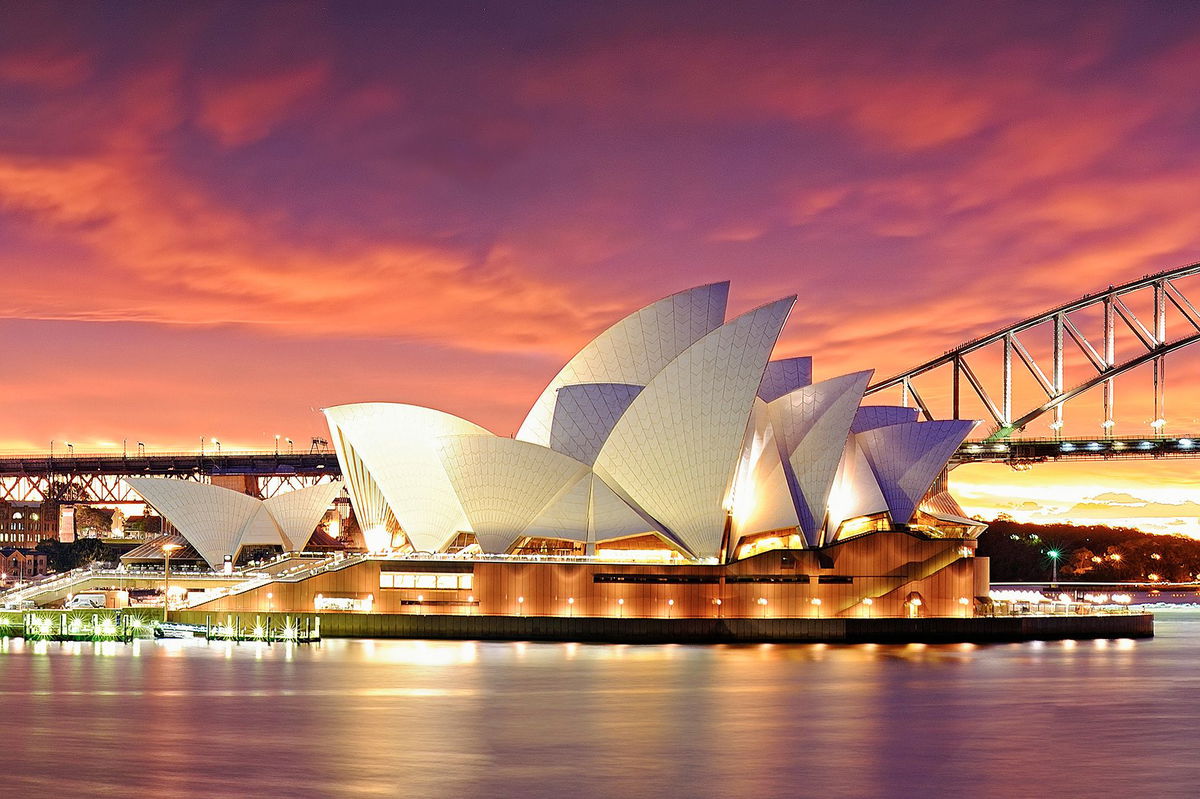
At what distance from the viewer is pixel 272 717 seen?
36781 millimetres

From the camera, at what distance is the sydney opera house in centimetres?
6372

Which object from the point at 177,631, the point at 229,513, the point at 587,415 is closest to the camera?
the point at 177,631

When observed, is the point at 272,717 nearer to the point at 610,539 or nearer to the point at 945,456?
the point at 610,539

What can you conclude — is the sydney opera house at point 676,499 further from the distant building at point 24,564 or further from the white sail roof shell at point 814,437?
the distant building at point 24,564

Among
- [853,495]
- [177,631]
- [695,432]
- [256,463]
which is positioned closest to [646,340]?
[695,432]

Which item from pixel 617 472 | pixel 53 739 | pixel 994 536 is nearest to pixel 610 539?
pixel 617 472

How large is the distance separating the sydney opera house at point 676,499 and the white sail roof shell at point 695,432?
0.21 feet

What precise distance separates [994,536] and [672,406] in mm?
114927

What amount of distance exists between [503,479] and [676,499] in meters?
7.78

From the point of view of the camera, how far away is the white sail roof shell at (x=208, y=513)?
8438 cm

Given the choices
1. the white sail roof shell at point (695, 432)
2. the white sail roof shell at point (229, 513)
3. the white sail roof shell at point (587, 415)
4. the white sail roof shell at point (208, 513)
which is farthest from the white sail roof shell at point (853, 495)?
the white sail roof shell at point (208, 513)

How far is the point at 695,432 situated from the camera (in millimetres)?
63156

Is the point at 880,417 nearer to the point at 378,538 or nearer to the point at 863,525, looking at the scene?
the point at 863,525

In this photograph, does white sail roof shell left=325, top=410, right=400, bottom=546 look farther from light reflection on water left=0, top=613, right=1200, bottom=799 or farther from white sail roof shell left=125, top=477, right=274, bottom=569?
light reflection on water left=0, top=613, right=1200, bottom=799
